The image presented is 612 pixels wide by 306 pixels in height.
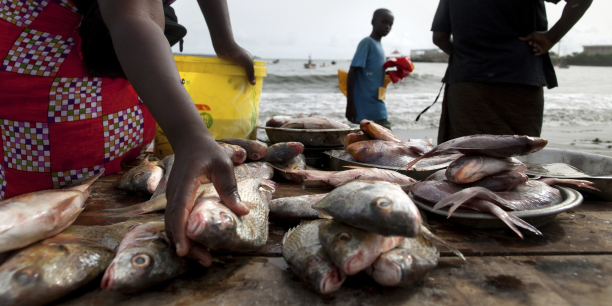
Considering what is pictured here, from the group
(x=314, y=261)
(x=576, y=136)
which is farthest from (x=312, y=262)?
(x=576, y=136)

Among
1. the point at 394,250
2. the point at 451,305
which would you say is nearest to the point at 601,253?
the point at 451,305

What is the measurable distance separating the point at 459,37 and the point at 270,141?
2.39 meters

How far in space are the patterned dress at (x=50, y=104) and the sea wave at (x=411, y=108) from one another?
10.1 meters

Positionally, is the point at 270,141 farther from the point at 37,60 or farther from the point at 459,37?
the point at 459,37

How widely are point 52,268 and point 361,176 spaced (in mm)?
1737

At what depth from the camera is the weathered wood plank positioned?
1247mm

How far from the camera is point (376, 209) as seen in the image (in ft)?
4.10

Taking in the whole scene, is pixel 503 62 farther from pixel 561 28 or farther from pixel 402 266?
pixel 402 266

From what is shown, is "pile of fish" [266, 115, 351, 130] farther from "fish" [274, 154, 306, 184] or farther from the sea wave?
the sea wave

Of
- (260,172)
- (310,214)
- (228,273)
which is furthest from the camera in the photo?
(260,172)

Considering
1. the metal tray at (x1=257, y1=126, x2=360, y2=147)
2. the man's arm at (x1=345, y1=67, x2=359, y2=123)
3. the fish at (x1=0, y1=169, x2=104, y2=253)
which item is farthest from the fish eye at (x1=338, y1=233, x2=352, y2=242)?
the man's arm at (x1=345, y1=67, x2=359, y2=123)

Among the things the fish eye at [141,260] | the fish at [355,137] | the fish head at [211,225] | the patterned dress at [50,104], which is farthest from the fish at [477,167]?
the patterned dress at [50,104]

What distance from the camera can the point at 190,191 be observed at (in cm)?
131

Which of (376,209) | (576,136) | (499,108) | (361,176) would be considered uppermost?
(499,108)
